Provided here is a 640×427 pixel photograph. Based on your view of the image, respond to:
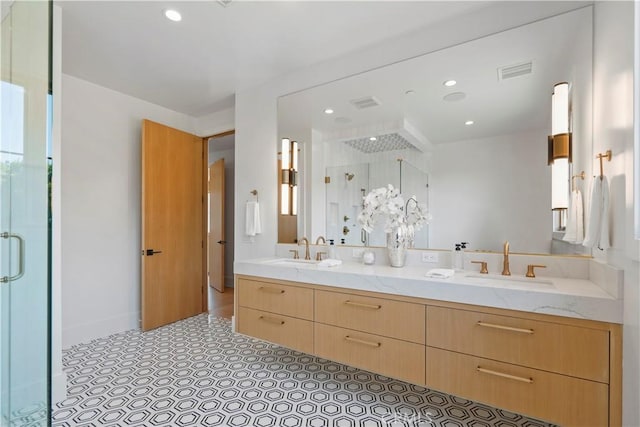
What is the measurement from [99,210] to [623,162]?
4.09m

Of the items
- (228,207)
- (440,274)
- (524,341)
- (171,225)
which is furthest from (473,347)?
(228,207)

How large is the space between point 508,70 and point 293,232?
2141mm

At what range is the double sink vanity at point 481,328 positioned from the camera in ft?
4.32

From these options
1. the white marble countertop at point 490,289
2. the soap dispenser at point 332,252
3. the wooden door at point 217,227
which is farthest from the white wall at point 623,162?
the wooden door at point 217,227

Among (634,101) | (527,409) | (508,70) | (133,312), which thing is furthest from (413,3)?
(133,312)

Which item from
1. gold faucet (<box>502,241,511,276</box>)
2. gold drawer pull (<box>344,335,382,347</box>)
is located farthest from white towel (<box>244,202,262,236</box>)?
gold faucet (<box>502,241,511,276</box>)

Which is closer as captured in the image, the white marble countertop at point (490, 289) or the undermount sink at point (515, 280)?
the white marble countertop at point (490, 289)

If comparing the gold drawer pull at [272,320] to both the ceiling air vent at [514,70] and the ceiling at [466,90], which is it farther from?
the ceiling air vent at [514,70]

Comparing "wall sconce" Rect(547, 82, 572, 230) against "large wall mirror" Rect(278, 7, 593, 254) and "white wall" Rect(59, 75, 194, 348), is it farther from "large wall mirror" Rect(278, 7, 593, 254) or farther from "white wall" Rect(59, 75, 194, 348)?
"white wall" Rect(59, 75, 194, 348)

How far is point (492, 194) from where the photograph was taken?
6.89 ft

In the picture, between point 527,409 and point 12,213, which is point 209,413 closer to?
point 12,213

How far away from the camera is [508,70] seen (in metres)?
2.03

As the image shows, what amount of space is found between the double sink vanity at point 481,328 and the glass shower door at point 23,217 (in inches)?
52.7

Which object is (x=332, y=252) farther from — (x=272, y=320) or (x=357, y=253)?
(x=272, y=320)
